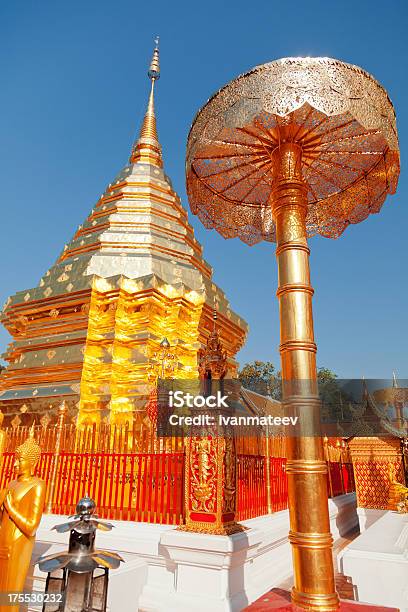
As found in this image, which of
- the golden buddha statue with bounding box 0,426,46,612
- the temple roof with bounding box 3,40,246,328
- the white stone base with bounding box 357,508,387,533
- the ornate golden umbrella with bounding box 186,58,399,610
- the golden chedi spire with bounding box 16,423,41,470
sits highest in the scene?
the temple roof with bounding box 3,40,246,328

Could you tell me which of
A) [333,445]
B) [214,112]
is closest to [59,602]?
[214,112]

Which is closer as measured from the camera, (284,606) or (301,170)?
(284,606)

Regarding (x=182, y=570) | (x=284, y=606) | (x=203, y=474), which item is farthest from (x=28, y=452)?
(x=284, y=606)

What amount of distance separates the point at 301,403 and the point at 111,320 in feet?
32.6

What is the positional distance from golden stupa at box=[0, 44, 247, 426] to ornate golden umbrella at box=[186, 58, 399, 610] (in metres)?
7.10

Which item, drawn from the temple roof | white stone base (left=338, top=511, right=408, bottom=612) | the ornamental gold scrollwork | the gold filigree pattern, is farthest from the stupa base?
the temple roof

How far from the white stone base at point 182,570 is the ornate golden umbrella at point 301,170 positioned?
4.97ft

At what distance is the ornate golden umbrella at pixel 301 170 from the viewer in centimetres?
269

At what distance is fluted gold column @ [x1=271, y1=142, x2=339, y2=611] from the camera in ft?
8.51

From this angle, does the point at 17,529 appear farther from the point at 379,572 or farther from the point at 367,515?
the point at 367,515

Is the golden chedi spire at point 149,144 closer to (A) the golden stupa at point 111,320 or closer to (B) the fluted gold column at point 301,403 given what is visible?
(A) the golden stupa at point 111,320

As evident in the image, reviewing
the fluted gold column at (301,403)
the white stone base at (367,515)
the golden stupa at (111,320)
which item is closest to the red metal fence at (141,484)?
the fluted gold column at (301,403)

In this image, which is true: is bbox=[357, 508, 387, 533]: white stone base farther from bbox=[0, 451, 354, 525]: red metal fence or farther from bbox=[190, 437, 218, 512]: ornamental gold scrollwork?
bbox=[190, 437, 218, 512]: ornamental gold scrollwork

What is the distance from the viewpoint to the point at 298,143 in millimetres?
3617
